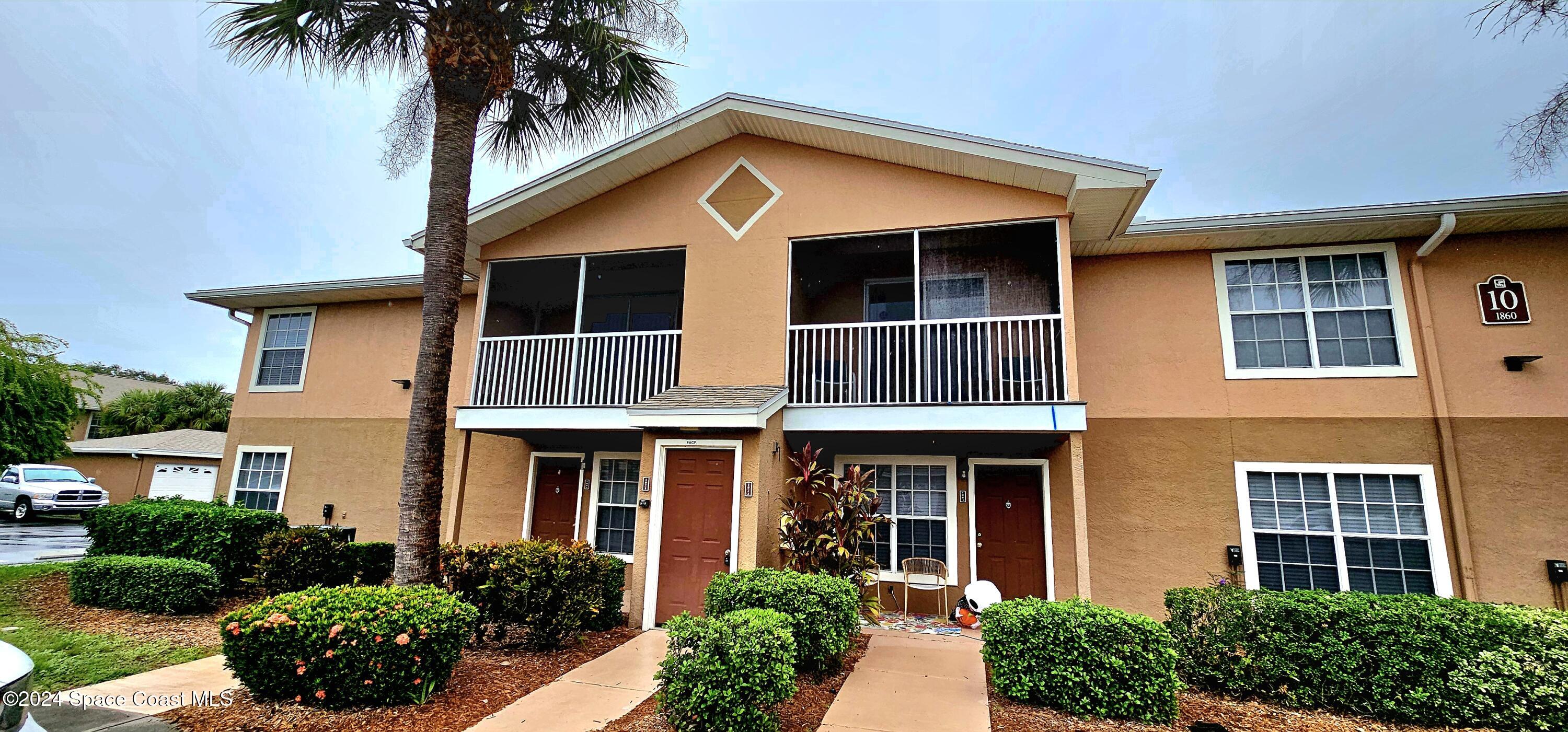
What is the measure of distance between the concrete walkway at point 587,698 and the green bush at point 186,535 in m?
5.62

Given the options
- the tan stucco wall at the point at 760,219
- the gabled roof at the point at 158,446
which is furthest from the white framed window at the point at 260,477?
the gabled roof at the point at 158,446

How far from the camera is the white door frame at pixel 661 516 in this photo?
724 cm

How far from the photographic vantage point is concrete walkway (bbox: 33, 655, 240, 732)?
418 centimetres

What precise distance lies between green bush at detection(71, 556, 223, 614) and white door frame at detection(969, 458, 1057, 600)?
9.80 m

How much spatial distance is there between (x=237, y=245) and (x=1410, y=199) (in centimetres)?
4505

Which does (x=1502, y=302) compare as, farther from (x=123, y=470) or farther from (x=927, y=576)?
(x=123, y=470)

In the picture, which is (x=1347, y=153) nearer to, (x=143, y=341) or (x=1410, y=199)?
(x=1410, y=199)

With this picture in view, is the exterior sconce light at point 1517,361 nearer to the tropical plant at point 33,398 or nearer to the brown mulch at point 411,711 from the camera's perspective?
the brown mulch at point 411,711

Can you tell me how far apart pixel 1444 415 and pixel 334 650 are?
1188 centimetres

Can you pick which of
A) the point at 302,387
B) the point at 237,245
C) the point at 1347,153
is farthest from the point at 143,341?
the point at 1347,153

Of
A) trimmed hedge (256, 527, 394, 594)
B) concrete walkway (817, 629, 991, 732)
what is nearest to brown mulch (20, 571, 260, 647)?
trimmed hedge (256, 527, 394, 594)

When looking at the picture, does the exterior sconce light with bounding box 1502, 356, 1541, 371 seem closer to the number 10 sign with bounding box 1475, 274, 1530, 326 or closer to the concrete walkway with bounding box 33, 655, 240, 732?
the number 10 sign with bounding box 1475, 274, 1530, 326

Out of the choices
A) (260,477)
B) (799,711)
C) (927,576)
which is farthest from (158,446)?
(799,711)

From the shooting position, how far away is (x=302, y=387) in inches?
472
